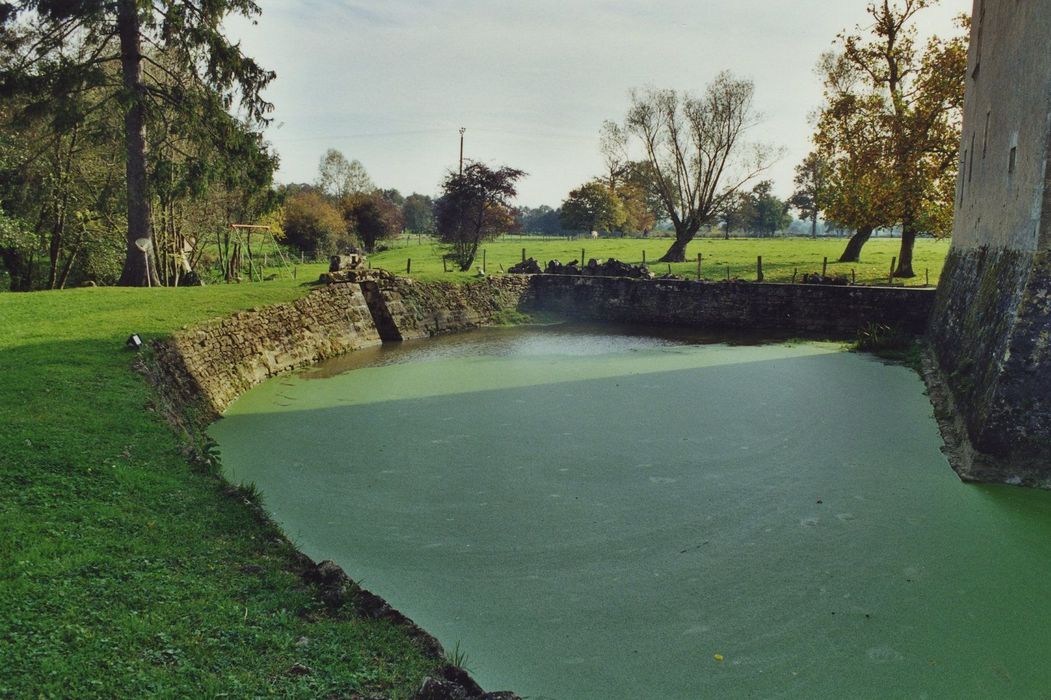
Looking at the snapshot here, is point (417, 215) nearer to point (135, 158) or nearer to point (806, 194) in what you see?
point (806, 194)

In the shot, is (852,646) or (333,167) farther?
(333,167)

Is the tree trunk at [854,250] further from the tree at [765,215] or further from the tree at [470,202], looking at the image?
the tree at [765,215]

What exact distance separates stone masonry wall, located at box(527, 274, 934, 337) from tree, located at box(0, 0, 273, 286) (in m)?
10.2

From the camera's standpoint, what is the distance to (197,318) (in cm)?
1123

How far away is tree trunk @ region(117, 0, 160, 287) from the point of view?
15.9m

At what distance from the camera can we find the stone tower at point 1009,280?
21.9ft

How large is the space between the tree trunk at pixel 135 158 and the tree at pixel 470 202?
1437 cm

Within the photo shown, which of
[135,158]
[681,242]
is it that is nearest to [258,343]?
[135,158]

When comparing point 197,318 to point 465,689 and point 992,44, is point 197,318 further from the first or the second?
point 992,44

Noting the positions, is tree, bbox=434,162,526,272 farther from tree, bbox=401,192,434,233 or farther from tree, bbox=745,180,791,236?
tree, bbox=745,180,791,236

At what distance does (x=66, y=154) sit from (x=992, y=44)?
20.5 m

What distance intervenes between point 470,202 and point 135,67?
15.3 m

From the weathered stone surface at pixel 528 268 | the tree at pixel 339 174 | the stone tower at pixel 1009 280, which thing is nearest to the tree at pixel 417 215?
the tree at pixel 339 174

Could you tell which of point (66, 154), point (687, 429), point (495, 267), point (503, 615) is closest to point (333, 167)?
point (495, 267)
